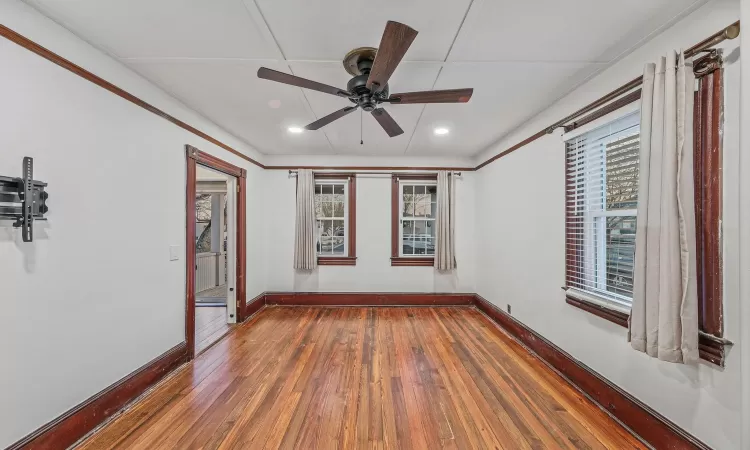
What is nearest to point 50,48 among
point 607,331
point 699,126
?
point 699,126

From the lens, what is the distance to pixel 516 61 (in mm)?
1986

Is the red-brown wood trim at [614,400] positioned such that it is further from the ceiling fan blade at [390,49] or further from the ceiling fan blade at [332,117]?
the ceiling fan blade at [332,117]

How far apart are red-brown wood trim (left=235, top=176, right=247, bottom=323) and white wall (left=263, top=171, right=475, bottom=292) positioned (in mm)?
751

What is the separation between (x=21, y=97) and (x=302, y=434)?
2.42 metres

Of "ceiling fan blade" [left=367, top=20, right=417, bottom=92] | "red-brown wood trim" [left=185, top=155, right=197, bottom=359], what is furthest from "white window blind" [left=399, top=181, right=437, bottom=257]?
"ceiling fan blade" [left=367, top=20, right=417, bottom=92]

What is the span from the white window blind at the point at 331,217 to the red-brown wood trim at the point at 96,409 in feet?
8.66

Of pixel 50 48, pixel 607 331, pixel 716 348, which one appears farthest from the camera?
pixel 607 331

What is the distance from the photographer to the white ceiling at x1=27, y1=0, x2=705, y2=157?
1502 mm

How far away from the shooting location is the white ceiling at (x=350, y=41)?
1502 millimetres

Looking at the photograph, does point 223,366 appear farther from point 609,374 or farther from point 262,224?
point 609,374

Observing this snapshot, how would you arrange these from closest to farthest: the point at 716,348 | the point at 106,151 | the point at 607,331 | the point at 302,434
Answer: the point at 716,348
the point at 302,434
the point at 106,151
the point at 607,331

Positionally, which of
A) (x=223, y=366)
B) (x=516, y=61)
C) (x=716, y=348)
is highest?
(x=516, y=61)

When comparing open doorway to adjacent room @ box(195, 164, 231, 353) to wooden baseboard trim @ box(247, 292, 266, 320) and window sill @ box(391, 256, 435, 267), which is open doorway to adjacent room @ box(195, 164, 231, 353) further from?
window sill @ box(391, 256, 435, 267)

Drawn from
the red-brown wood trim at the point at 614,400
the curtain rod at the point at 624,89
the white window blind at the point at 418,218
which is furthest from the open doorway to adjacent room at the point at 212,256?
the curtain rod at the point at 624,89
